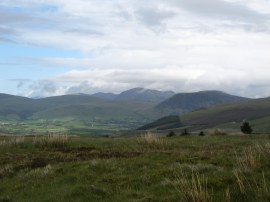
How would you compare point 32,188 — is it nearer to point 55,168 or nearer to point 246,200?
point 55,168

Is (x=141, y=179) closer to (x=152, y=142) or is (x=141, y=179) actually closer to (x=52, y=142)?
(x=152, y=142)

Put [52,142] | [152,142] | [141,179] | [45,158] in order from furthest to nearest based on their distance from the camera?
[52,142], [152,142], [45,158], [141,179]

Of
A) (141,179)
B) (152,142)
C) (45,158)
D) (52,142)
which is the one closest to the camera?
(141,179)

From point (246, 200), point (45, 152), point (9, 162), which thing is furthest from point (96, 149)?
→ point (246, 200)

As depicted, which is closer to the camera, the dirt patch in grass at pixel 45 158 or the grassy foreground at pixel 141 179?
the grassy foreground at pixel 141 179

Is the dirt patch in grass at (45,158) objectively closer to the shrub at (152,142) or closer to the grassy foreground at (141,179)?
the grassy foreground at (141,179)

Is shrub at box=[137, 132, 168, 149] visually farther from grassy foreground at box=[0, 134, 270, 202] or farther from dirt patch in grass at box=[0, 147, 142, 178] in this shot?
A: grassy foreground at box=[0, 134, 270, 202]

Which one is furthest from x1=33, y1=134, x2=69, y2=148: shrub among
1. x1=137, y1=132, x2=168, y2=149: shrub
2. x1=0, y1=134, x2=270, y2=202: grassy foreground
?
x1=0, y1=134, x2=270, y2=202: grassy foreground

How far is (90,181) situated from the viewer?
768 inches

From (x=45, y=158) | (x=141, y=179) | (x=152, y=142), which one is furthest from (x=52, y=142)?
(x=141, y=179)

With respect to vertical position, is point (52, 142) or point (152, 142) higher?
point (52, 142)

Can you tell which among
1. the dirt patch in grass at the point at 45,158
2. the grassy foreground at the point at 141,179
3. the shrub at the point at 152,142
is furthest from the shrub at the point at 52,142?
the grassy foreground at the point at 141,179

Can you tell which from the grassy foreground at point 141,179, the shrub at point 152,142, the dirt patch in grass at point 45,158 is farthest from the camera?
the shrub at point 152,142

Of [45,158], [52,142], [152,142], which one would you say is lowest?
[45,158]
